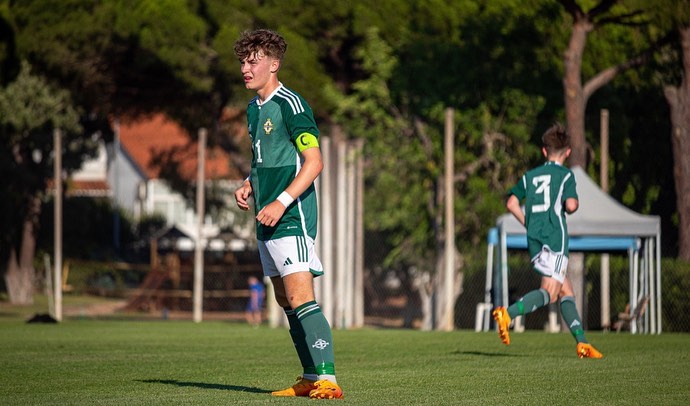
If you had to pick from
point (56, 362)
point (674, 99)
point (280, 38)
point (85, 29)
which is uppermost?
point (85, 29)

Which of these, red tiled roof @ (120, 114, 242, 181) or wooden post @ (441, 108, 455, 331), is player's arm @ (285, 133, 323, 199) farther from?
red tiled roof @ (120, 114, 242, 181)

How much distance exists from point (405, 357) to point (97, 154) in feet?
111

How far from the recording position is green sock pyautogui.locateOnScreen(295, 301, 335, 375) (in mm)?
7355

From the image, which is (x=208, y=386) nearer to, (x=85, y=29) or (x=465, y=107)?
(x=465, y=107)

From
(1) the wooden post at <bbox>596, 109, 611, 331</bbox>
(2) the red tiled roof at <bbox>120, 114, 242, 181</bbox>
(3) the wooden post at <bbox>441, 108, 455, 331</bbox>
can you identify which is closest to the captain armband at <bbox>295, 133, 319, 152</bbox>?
(3) the wooden post at <bbox>441, 108, 455, 331</bbox>

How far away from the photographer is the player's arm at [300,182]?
7125mm

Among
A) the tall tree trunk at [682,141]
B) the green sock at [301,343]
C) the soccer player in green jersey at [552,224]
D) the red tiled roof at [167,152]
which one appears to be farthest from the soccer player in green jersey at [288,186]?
the red tiled roof at [167,152]

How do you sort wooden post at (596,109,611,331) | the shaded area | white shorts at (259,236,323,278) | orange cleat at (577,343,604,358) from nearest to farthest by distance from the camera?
white shorts at (259,236,323,278) → the shaded area → orange cleat at (577,343,604,358) → wooden post at (596,109,611,331)

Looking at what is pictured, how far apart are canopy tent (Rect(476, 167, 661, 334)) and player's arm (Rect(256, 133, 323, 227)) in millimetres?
12804

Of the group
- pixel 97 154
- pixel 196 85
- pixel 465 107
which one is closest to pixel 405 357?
pixel 465 107

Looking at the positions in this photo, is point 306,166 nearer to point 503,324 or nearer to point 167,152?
point 503,324

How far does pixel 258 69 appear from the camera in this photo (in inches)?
295

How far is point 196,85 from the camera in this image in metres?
38.1

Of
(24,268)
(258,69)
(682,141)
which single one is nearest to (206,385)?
(258,69)
